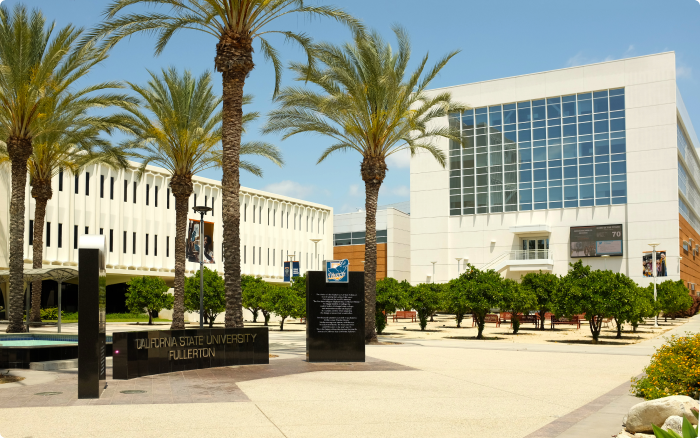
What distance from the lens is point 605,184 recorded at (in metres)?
56.9

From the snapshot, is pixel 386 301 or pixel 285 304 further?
pixel 285 304

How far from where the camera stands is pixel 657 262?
50.4 meters

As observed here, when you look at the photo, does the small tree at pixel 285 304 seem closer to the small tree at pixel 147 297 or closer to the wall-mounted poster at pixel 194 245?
the wall-mounted poster at pixel 194 245

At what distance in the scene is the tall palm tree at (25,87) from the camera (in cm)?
2256

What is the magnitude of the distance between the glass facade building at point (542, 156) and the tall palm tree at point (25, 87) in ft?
125

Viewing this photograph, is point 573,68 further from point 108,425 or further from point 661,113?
point 108,425

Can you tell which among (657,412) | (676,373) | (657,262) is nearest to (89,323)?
(657,412)

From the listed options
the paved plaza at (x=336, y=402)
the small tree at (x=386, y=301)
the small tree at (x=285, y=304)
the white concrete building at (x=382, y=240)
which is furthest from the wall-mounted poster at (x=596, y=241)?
the paved plaza at (x=336, y=402)

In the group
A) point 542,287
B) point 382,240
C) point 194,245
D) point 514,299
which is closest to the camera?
point 514,299

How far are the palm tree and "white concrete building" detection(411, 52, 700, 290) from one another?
111 feet

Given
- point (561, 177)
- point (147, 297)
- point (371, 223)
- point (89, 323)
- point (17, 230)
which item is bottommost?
point (147, 297)

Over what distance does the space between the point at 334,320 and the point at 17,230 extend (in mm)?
15242

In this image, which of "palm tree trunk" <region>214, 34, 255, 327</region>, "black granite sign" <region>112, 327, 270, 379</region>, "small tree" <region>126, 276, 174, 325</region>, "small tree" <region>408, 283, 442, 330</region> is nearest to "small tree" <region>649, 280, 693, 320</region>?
"small tree" <region>408, 283, 442, 330</region>

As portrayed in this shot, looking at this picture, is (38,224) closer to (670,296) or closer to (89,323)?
(89,323)
